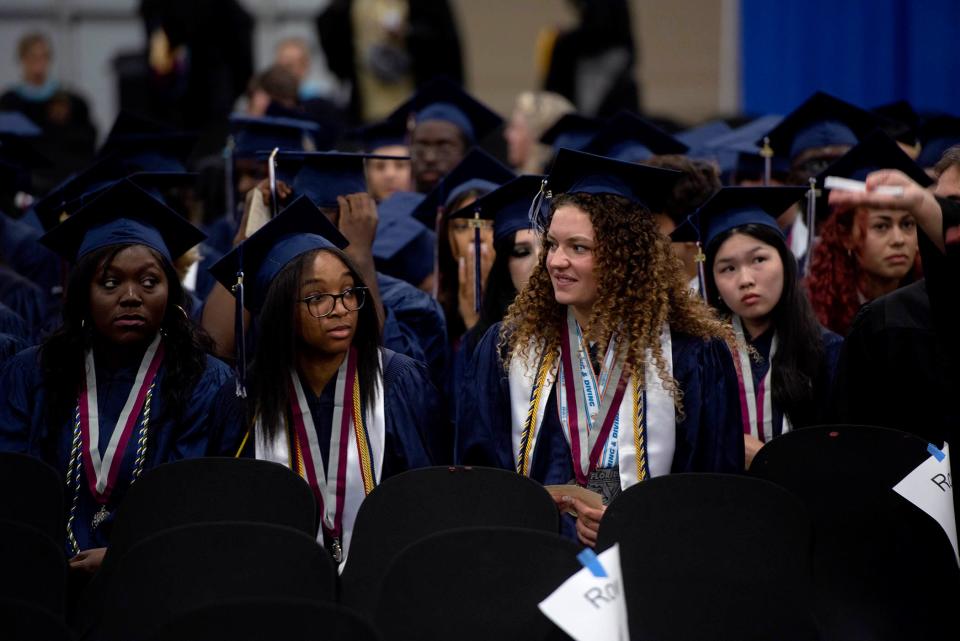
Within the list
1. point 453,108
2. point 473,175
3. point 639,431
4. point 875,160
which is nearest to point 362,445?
point 639,431

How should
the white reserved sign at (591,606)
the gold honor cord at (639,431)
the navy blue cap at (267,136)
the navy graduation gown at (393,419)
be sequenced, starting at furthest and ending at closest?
the navy blue cap at (267,136), the navy graduation gown at (393,419), the gold honor cord at (639,431), the white reserved sign at (591,606)

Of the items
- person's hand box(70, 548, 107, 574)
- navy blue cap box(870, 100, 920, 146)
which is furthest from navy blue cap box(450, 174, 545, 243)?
navy blue cap box(870, 100, 920, 146)

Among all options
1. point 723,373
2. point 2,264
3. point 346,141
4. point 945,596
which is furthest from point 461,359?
point 346,141

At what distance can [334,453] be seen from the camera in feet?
11.9

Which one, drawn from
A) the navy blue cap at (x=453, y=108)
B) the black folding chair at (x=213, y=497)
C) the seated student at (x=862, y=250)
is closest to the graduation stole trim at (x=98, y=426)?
the black folding chair at (x=213, y=497)

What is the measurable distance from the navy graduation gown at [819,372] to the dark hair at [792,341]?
0.04ft

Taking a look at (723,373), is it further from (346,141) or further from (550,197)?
(346,141)

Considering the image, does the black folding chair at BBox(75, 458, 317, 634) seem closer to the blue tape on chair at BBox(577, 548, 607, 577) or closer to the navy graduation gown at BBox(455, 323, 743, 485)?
the navy graduation gown at BBox(455, 323, 743, 485)

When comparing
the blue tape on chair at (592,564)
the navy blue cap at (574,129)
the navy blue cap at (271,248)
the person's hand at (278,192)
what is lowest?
the blue tape on chair at (592,564)

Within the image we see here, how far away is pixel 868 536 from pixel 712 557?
62 centimetres

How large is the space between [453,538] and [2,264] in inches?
138

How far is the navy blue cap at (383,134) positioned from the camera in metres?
7.07

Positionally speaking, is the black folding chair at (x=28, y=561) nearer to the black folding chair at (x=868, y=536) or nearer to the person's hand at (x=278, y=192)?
the black folding chair at (x=868, y=536)

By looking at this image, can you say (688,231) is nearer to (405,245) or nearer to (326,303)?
(326,303)
